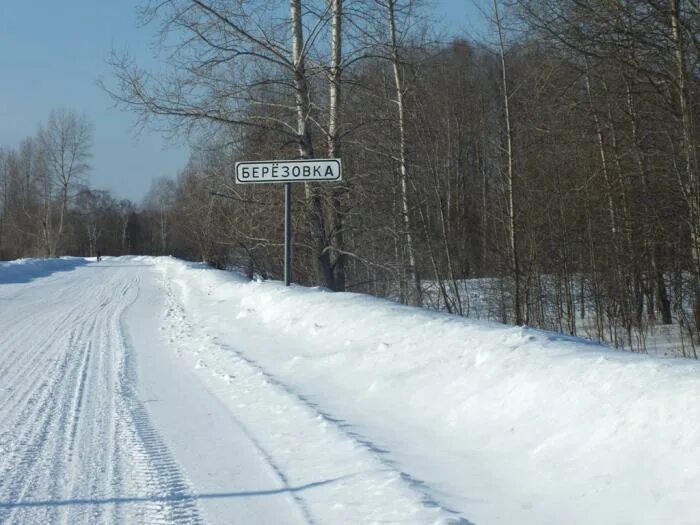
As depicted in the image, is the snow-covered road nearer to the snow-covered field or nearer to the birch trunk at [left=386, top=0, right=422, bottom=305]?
the snow-covered field

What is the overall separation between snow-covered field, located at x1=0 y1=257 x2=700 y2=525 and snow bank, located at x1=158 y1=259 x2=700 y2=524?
0.01 metres

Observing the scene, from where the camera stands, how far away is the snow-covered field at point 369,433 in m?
3.96

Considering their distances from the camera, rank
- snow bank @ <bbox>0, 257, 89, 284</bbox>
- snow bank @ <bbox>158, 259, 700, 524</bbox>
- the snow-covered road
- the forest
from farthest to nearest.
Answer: snow bank @ <bbox>0, 257, 89, 284</bbox>
the forest
the snow-covered road
snow bank @ <bbox>158, 259, 700, 524</bbox>

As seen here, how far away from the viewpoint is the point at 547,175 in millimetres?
19000

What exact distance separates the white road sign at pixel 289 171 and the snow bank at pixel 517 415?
13.9ft

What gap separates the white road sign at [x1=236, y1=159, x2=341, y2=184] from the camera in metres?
12.3

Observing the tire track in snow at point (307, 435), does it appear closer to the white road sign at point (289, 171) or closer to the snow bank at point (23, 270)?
the white road sign at point (289, 171)

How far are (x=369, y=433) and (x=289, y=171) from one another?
24.7 feet

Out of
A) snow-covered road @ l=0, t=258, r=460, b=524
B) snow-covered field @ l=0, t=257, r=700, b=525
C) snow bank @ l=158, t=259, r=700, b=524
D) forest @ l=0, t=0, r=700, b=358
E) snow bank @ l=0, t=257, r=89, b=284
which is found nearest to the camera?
snow bank @ l=158, t=259, r=700, b=524

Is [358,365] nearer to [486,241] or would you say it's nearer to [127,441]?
[127,441]

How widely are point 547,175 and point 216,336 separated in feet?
36.2

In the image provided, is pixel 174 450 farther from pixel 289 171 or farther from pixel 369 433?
pixel 289 171

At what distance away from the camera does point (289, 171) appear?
12.5 metres

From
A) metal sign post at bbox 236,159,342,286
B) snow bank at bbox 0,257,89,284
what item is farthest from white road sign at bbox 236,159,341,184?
snow bank at bbox 0,257,89,284
